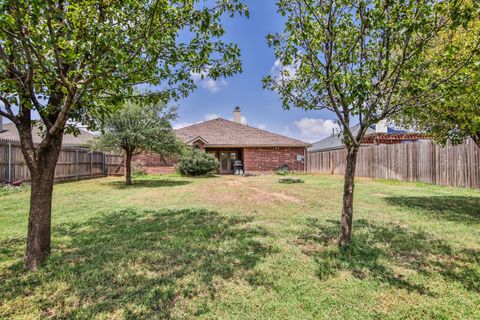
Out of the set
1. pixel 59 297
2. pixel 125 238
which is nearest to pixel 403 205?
pixel 125 238

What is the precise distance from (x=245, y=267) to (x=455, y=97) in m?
4.82

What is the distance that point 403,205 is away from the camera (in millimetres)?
7129

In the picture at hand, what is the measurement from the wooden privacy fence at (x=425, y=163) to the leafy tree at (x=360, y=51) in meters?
8.81

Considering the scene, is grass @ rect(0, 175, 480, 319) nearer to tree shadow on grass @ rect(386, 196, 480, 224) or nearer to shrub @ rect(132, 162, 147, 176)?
tree shadow on grass @ rect(386, 196, 480, 224)

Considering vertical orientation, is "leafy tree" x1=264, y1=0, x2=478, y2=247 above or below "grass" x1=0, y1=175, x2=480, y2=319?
above

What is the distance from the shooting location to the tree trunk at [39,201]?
10.6 feet

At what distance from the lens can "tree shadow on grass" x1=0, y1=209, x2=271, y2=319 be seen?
2492mm

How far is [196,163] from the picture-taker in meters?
17.5

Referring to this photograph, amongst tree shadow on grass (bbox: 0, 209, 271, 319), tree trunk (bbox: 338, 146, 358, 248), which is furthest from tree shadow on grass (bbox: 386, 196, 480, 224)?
tree shadow on grass (bbox: 0, 209, 271, 319)

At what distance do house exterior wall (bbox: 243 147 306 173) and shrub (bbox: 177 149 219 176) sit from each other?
4.32 m

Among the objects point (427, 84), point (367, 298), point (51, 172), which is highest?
point (427, 84)

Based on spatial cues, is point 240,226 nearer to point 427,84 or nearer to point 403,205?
point 427,84

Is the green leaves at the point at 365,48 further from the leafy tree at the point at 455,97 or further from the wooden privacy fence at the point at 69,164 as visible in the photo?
the wooden privacy fence at the point at 69,164

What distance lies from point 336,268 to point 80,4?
14.6 ft
